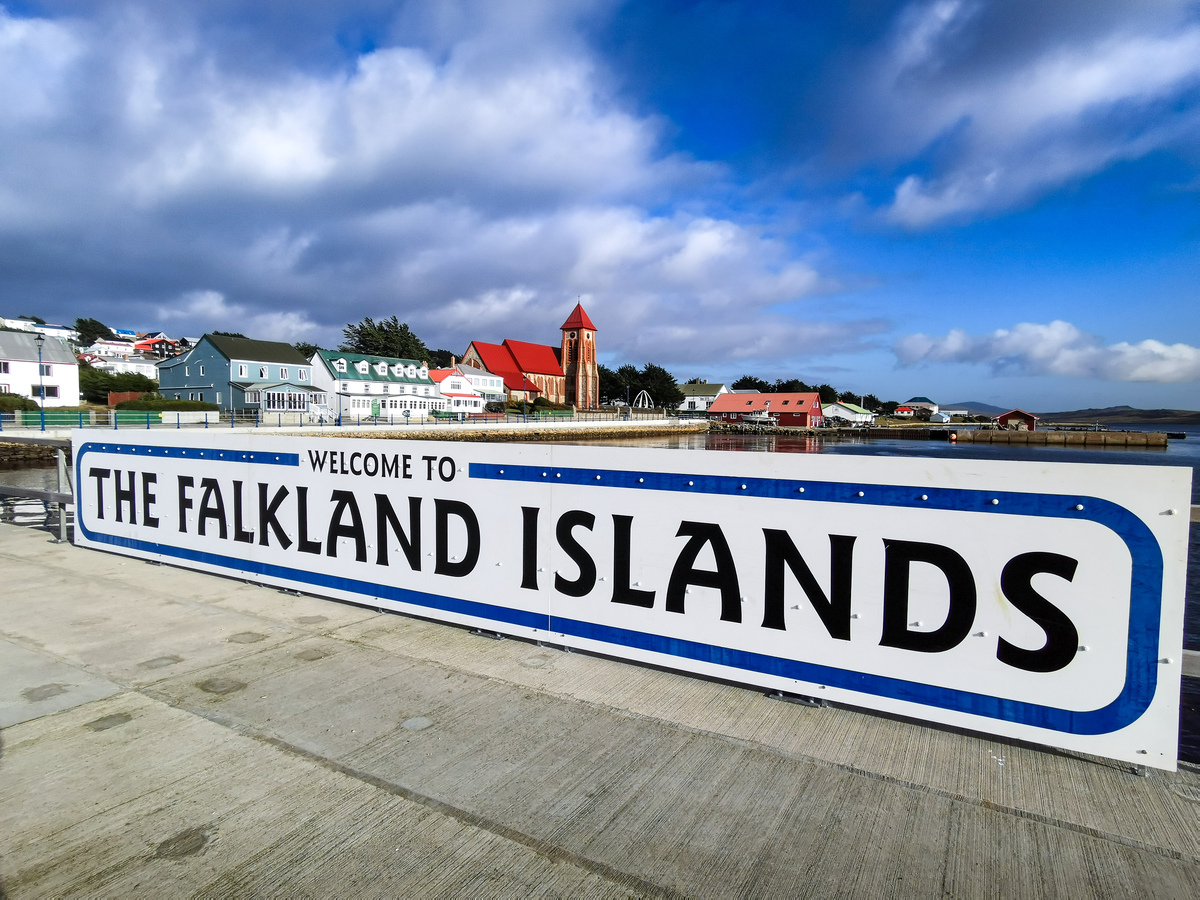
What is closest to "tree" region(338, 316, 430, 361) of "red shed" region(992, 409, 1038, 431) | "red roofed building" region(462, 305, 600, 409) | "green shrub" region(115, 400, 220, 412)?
"red roofed building" region(462, 305, 600, 409)

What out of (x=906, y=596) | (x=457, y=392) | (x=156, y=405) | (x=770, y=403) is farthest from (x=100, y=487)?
(x=770, y=403)

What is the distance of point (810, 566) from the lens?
3734 millimetres

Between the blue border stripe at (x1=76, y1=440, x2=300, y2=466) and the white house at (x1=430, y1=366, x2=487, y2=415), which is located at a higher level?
the white house at (x1=430, y1=366, x2=487, y2=415)

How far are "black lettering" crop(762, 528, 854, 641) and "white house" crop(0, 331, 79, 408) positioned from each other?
267ft

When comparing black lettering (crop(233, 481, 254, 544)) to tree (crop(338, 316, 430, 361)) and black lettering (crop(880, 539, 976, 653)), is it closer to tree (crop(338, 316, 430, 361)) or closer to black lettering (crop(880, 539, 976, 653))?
black lettering (crop(880, 539, 976, 653))

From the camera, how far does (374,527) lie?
5.58 m

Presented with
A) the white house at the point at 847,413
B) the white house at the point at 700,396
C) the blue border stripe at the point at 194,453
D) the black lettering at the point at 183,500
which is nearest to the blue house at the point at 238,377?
the blue border stripe at the point at 194,453

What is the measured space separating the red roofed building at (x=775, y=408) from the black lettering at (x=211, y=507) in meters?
129

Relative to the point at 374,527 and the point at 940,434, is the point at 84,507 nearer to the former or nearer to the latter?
the point at 374,527

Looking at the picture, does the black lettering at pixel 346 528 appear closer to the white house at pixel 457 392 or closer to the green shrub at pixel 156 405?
the green shrub at pixel 156 405

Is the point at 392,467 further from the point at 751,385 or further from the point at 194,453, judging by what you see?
the point at 751,385

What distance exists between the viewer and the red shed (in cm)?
12344

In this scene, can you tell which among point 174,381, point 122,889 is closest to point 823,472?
point 122,889

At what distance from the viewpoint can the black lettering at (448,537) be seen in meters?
5.03
